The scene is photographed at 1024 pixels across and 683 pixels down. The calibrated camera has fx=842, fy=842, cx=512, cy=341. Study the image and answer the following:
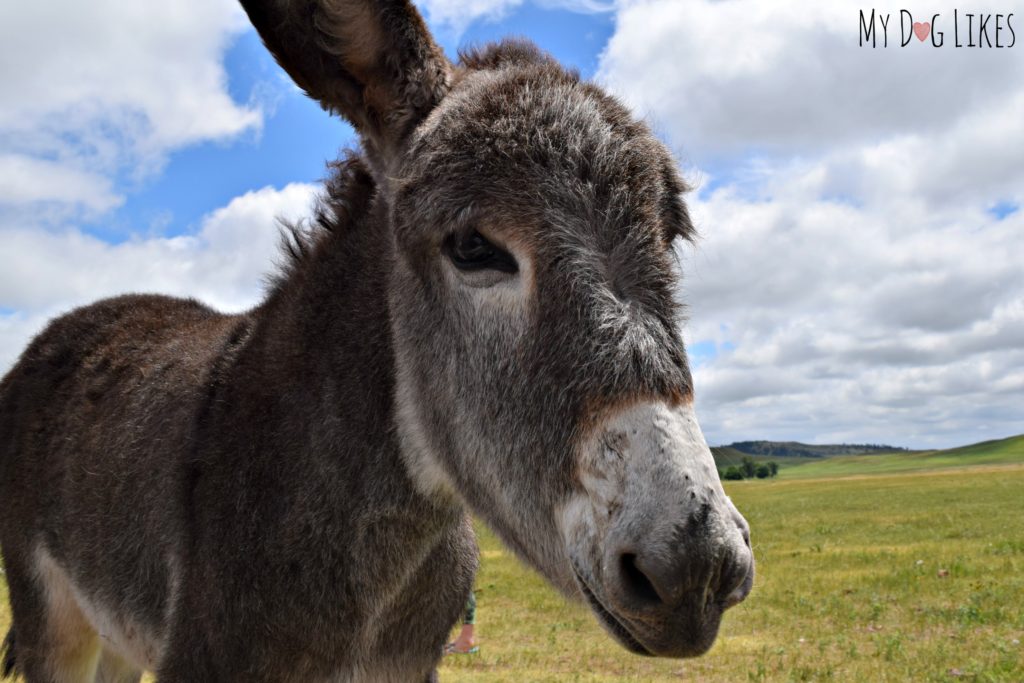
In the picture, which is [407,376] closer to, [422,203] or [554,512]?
[422,203]

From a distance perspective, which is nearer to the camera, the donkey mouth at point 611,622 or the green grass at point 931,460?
the donkey mouth at point 611,622

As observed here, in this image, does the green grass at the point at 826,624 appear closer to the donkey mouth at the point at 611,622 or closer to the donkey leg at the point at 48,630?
the donkey mouth at the point at 611,622

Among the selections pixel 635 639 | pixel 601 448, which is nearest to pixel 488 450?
pixel 601 448

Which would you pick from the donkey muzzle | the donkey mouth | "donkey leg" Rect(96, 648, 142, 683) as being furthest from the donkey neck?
"donkey leg" Rect(96, 648, 142, 683)

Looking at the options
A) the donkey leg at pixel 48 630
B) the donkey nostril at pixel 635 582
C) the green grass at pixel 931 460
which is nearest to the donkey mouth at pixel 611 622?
the donkey nostril at pixel 635 582

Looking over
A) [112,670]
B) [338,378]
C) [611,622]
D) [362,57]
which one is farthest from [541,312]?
[112,670]

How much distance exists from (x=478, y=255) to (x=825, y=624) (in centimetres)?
1087

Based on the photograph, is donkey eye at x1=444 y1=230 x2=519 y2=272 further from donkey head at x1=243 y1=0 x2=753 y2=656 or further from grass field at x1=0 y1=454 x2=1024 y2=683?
grass field at x1=0 y1=454 x2=1024 y2=683

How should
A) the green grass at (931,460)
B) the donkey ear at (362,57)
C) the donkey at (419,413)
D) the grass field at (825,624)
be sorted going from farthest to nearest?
the green grass at (931,460) < the grass field at (825,624) < the donkey ear at (362,57) < the donkey at (419,413)

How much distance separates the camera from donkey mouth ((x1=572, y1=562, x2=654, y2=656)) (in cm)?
248

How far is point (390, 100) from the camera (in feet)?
11.4

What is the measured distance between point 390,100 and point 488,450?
60.4 inches

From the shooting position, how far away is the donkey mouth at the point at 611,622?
8.13ft

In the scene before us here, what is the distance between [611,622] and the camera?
2539mm
